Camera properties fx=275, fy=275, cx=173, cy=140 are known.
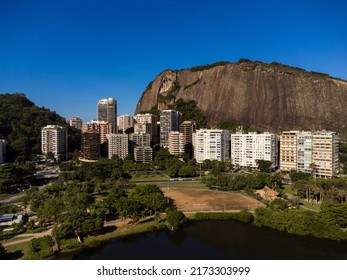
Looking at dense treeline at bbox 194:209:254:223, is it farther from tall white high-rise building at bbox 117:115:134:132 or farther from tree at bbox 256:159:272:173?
tall white high-rise building at bbox 117:115:134:132

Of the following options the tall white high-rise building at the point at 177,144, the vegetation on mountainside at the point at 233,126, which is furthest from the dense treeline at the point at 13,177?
the vegetation on mountainside at the point at 233,126

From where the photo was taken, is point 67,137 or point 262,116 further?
point 262,116

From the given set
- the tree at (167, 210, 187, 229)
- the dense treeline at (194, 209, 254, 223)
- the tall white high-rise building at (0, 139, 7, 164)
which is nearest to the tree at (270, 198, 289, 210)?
the dense treeline at (194, 209, 254, 223)

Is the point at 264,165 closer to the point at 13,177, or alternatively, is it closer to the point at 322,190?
the point at 322,190

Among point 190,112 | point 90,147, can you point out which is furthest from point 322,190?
point 190,112

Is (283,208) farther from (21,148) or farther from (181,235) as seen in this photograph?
(21,148)

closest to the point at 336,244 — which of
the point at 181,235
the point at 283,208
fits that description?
the point at 283,208
